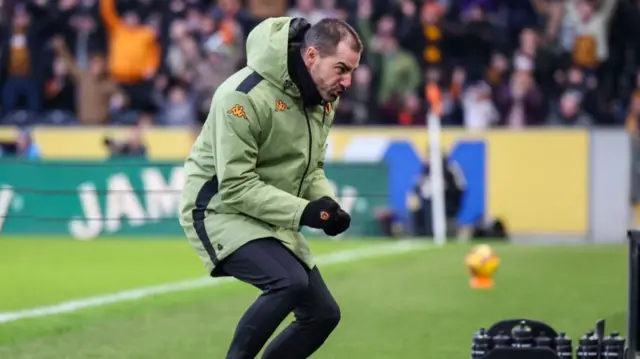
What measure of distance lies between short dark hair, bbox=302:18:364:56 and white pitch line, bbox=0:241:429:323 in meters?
5.86

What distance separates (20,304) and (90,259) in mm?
5670

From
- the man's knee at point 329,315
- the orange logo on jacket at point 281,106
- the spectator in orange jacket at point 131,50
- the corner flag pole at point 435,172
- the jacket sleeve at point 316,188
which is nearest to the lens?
the orange logo on jacket at point 281,106

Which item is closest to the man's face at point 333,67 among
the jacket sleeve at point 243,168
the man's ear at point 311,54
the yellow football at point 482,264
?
the man's ear at point 311,54

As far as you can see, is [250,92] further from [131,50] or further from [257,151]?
[131,50]

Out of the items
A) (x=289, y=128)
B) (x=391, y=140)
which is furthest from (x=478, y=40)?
(x=289, y=128)

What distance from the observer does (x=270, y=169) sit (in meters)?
7.11

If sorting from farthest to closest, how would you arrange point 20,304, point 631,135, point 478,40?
point 478,40, point 631,135, point 20,304

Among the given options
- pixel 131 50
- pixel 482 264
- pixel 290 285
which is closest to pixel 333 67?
pixel 290 285

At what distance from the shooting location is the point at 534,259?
1948 centimetres

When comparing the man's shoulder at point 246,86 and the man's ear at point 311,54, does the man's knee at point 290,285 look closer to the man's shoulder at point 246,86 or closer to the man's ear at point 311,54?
the man's shoulder at point 246,86

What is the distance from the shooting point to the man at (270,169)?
686 cm

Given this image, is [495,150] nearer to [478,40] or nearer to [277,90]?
[478,40]

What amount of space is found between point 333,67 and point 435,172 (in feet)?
56.4

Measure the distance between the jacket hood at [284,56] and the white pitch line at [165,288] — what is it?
5630mm
